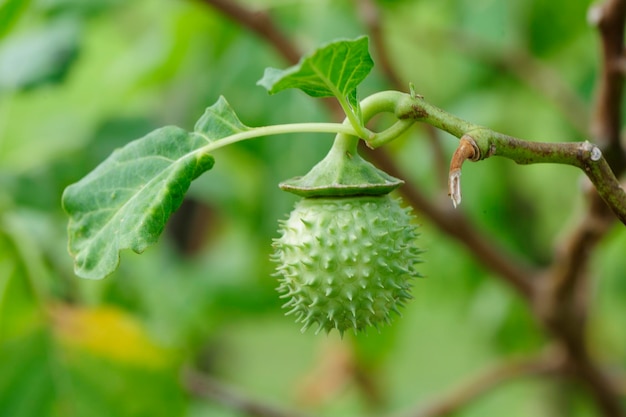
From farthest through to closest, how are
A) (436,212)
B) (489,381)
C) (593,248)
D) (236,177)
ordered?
(236,177)
(489,381)
(436,212)
(593,248)

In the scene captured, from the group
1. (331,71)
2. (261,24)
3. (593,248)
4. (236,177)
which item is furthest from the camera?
(236,177)

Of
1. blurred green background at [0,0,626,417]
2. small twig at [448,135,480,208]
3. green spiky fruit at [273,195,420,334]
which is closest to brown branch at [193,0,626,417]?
blurred green background at [0,0,626,417]

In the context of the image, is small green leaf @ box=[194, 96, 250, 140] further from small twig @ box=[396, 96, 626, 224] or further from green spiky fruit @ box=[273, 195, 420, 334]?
small twig @ box=[396, 96, 626, 224]

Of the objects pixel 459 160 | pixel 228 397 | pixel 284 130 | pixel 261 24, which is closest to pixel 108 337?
pixel 228 397

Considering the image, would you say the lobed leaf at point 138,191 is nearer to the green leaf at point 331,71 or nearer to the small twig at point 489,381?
the green leaf at point 331,71

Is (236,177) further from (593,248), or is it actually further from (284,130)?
(284,130)

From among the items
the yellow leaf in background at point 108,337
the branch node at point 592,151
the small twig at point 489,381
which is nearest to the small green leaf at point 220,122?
the branch node at point 592,151
